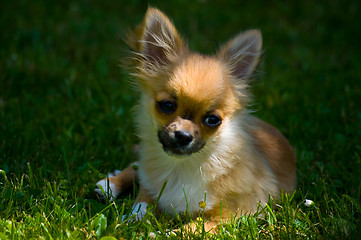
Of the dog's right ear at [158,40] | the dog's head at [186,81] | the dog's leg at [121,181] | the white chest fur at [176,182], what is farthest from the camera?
the dog's leg at [121,181]

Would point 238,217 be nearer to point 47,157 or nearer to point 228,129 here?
point 228,129

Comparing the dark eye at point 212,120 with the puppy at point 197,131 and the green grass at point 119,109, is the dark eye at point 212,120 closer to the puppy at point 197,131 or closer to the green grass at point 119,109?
the puppy at point 197,131

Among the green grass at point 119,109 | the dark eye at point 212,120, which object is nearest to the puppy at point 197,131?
the dark eye at point 212,120

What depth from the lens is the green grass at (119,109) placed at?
9.40ft

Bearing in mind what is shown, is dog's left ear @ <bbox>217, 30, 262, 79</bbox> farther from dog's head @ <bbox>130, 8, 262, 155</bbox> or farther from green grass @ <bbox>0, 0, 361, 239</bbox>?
green grass @ <bbox>0, 0, 361, 239</bbox>

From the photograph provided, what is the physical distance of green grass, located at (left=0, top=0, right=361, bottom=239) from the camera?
2865 millimetres

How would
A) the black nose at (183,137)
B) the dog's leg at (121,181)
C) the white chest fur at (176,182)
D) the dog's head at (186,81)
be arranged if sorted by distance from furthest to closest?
the dog's leg at (121,181)
the white chest fur at (176,182)
the dog's head at (186,81)
the black nose at (183,137)

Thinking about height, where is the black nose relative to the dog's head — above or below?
below

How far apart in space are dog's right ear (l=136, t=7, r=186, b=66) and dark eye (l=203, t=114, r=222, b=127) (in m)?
0.56

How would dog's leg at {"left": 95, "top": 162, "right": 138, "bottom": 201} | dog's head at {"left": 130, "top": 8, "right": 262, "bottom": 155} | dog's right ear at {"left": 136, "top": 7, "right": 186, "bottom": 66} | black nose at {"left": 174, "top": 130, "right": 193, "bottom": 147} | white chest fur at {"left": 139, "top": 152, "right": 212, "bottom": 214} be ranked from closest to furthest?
black nose at {"left": 174, "top": 130, "right": 193, "bottom": 147} → dog's head at {"left": 130, "top": 8, "right": 262, "bottom": 155} → white chest fur at {"left": 139, "top": 152, "right": 212, "bottom": 214} → dog's right ear at {"left": 136, "top": 7, "right": 186, "bottom": 66} → dog's leg at {"left": 95, "top": 162, "right": 138, "bottom": 201}

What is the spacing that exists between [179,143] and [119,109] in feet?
6.15

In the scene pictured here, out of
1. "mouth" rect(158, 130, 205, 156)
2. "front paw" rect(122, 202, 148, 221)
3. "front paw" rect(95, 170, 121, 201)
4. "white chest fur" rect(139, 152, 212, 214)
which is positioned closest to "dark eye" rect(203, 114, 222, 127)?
"mouth" rect(158, 130, 205, 156)

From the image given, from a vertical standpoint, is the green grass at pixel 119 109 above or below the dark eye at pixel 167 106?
below

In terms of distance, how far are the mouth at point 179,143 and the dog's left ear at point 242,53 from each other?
69cm
